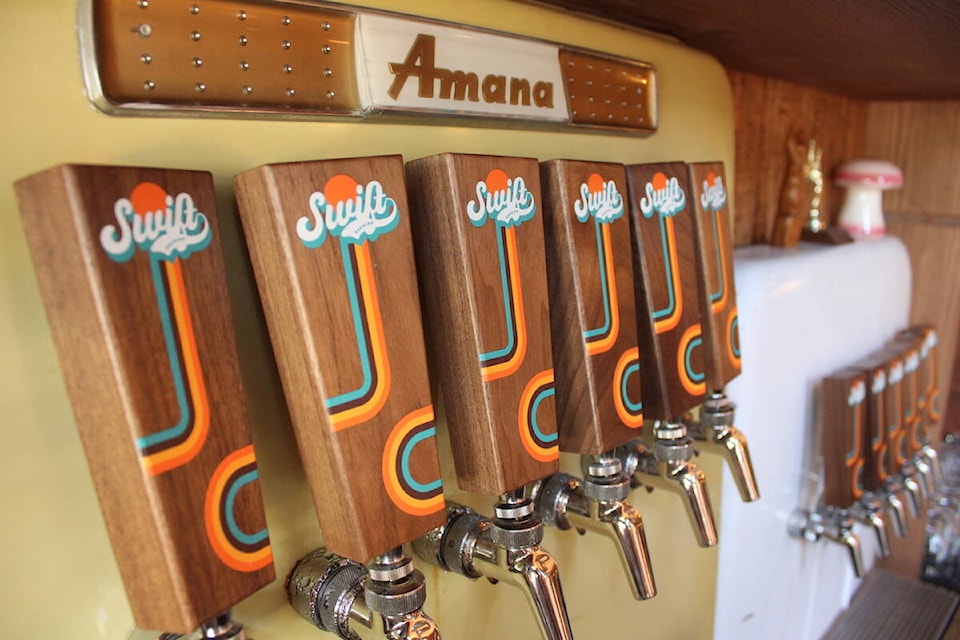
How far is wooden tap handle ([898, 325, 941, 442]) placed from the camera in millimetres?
1234

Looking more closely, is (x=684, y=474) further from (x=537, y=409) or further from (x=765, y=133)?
(x=765, y=133)

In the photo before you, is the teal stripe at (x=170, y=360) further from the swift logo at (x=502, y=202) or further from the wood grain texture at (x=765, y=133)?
the wood grain texture at (x=765, y=133)

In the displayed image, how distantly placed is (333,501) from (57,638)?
18cm

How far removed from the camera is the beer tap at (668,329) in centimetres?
59

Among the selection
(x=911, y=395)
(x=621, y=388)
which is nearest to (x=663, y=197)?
(x=621, y=388)

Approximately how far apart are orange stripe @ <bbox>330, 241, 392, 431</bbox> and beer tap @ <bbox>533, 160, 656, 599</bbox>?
0.57 ft

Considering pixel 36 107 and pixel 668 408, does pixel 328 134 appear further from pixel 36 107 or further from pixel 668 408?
pixel 668 408

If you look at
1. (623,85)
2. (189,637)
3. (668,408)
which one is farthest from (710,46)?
(189,637)

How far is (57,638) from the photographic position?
390mm

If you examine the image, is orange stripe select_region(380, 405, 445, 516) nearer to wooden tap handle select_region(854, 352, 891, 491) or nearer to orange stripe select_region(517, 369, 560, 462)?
orange stripe select_region(517, 369, 560, 462)

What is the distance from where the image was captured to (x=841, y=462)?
1.00 meters

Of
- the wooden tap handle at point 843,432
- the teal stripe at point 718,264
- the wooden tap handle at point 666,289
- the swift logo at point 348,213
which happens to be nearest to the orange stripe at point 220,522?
the swift logo at point 348,213

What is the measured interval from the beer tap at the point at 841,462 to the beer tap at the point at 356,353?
0.78 meters

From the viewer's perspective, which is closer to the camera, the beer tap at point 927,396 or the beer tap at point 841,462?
the beer tap at point 841,462
